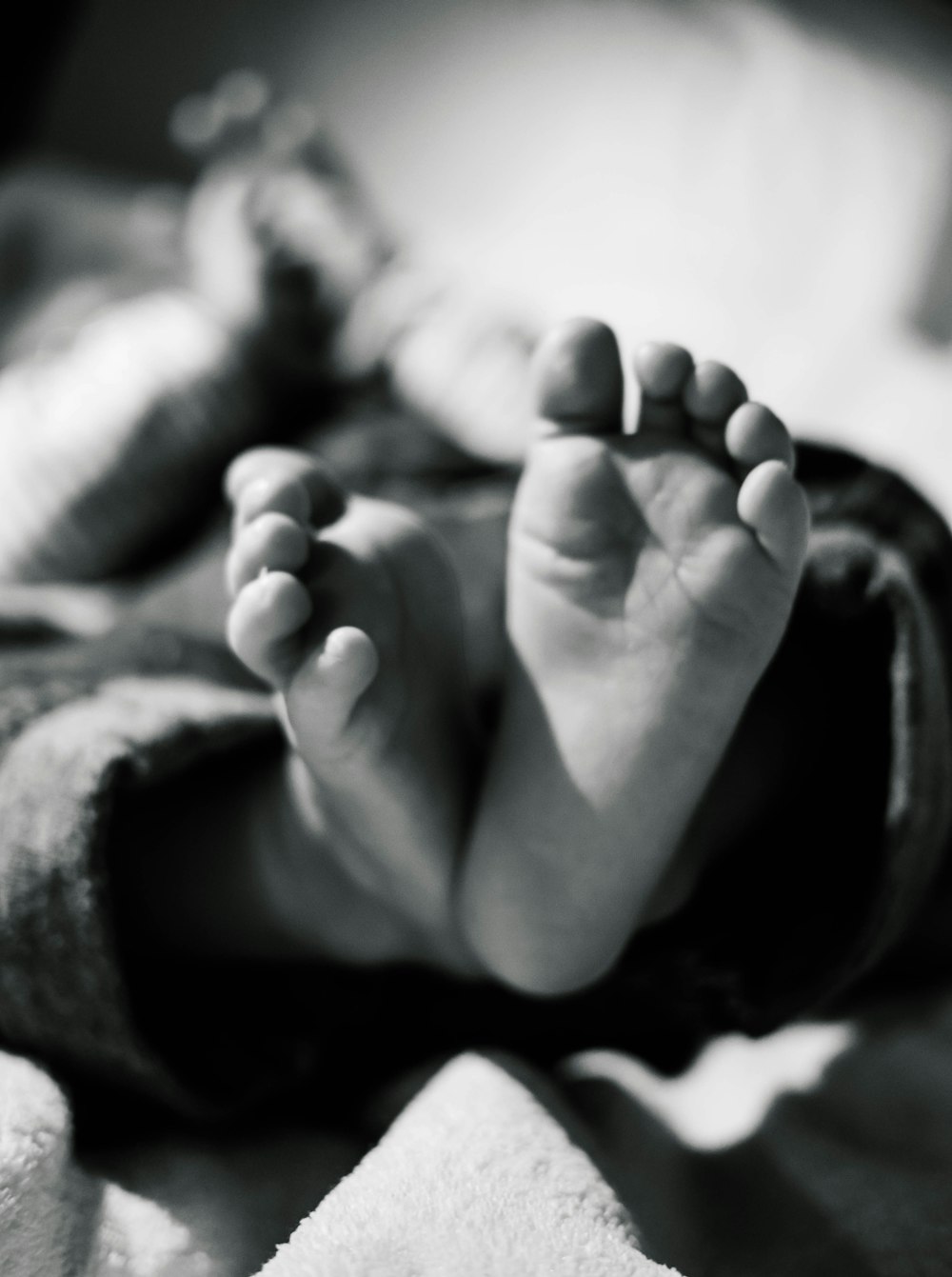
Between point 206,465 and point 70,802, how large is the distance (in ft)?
1.35

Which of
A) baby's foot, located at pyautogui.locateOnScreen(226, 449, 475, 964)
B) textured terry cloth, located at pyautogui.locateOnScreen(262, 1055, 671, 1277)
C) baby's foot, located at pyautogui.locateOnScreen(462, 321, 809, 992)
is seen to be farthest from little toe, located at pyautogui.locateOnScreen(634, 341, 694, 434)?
textured terry cloth, located at pyautogui.locateOnScreen(262, 1055, 671, 1277)

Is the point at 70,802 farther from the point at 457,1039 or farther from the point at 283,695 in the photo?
the point at 457,1039

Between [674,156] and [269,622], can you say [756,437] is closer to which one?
[269,622]

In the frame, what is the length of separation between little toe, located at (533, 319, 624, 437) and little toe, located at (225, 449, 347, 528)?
94mm

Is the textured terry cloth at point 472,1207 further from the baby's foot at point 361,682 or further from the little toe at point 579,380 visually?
the little toe at point 579,380

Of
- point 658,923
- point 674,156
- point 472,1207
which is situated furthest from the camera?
point 674,156

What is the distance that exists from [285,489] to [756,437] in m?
0.17

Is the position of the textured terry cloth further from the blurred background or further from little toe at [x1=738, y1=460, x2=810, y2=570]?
the blurred background

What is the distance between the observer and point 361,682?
0.38 m

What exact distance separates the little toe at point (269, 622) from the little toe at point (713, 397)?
16cm

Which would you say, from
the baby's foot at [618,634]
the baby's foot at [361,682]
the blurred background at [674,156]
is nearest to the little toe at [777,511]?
the baby's foot at [618,634]

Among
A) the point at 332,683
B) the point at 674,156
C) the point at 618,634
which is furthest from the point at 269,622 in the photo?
the point at 674,156

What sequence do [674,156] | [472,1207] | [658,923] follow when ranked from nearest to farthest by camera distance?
[472,1207], [658,923], [674,156]

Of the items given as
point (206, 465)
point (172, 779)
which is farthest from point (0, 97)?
point (172, 779)
